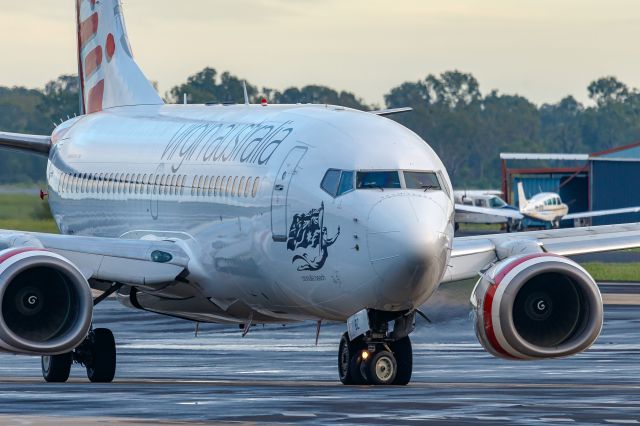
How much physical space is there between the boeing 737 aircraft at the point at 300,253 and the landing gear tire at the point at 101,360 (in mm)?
22

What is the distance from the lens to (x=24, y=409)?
1892 cm

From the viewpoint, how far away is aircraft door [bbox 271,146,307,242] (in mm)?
24953

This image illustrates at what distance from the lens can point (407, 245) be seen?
22516 mm

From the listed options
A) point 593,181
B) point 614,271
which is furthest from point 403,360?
point 593,181

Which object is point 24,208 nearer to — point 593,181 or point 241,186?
point 241,186

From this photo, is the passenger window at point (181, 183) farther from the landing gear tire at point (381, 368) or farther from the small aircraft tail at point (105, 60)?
the small aircraft tail at point (105, 60)

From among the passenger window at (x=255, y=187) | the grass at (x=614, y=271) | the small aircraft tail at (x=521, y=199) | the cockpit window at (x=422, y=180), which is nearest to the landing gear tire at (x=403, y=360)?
the cockpit window at (x=422, y=180)

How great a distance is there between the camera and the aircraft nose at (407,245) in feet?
74.0

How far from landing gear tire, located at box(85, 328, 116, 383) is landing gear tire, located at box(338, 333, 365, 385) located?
4.72 meters

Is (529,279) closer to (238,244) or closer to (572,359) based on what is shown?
(238,244)

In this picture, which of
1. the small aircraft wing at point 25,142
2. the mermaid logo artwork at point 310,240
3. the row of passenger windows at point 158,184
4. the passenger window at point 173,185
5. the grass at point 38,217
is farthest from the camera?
the grass at point 38,217

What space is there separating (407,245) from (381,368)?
281 centimetres

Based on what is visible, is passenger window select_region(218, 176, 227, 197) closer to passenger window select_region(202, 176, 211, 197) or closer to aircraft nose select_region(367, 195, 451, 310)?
passenger window select_region(202, 176, 211, 197)

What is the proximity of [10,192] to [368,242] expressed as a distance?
1912 inches
